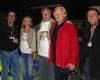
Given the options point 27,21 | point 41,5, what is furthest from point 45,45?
point 41,5

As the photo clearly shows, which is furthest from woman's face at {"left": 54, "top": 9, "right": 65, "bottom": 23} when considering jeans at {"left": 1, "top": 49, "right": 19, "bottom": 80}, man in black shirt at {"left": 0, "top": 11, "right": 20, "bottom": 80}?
jeans at {"left": 1, "top": 49, "right": 19, "bottom": 80}

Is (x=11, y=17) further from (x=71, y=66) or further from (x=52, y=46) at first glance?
(x=71, y=66)

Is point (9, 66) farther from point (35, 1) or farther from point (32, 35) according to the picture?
point (35, 1)

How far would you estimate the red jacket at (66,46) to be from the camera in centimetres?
412

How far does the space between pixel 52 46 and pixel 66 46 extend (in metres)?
0.29

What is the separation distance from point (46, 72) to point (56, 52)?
79 cm

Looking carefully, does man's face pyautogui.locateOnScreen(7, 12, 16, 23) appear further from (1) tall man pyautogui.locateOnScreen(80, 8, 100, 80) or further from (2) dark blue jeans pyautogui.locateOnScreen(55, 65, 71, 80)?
(1) tall man pyautogui.locateOnScreen(80, 8, 100, 80)

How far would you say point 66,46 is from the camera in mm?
4137

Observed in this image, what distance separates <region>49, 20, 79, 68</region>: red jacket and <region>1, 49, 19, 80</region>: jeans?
132 cm

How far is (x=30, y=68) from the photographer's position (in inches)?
210

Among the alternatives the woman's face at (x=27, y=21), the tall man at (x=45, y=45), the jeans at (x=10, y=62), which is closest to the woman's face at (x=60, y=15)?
the tall man at (x=45, y=45)

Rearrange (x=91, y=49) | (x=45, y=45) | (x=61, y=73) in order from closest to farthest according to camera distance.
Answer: (x=91, y=49), (x=61, y=73), (x=45, y=45)

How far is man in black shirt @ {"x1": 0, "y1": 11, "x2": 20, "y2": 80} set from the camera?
5.17m

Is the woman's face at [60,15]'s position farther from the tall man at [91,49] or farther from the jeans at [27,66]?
the jeans at [27,66]
